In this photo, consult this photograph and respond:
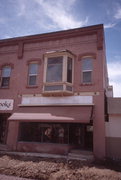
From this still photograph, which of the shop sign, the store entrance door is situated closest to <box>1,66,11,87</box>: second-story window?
the shop sign

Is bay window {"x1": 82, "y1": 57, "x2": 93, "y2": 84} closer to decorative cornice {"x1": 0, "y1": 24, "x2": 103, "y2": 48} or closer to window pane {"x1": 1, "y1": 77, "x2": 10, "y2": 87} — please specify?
decorative cornice {"x1": 0, "y1": 24, "x2": 103, "y2": 48}

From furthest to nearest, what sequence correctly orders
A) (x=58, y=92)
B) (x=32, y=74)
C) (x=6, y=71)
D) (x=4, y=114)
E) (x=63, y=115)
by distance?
(x=4, y=114) → (x=6, y=71) → (x=32, y=74) → (x=58, y=92) → (x=63, y=115)

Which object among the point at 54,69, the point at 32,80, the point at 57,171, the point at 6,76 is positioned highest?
the point at 54,69

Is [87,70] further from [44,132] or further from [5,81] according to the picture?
[5,81]

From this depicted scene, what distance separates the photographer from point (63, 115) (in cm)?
1125

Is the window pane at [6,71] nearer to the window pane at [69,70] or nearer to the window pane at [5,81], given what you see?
the window pane at [5,81]

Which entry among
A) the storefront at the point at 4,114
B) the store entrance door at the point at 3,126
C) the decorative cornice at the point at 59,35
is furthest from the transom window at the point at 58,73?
the store entrance door at the point at 3,126

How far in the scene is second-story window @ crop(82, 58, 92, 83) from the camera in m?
12.5

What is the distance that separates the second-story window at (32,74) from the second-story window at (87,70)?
153 inches

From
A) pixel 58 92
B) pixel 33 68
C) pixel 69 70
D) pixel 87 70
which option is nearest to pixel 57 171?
pixel 58 92

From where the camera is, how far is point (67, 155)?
36.9 feet

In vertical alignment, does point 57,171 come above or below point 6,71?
below

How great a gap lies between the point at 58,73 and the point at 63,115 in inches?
130

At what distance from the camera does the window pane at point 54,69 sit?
12734mm
